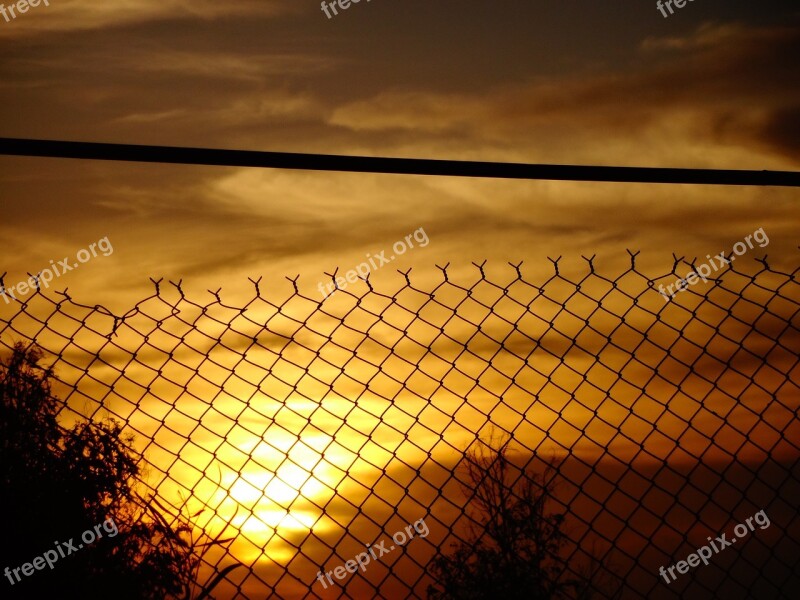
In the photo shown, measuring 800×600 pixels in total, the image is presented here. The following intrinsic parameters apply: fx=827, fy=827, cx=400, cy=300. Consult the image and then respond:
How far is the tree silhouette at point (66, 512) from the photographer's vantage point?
354cm

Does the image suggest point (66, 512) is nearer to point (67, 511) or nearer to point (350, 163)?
point (67, 511)

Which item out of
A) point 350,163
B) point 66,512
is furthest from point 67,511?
point 350,163

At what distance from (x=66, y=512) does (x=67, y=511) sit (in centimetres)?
3

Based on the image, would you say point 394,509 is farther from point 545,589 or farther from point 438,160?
point 545,589

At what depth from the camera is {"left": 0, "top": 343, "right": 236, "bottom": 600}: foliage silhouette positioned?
11.6ft

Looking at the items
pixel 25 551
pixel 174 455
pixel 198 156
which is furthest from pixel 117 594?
pixel 198 156

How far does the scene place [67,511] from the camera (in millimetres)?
6055

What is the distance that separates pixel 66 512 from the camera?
6.02 meters

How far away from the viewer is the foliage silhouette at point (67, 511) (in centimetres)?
353

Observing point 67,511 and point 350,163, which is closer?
point 350,163

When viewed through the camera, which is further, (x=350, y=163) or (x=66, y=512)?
(x=66, y=512)

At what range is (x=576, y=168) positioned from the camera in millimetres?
3129

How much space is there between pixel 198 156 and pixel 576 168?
139 cm

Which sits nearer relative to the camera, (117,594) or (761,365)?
(761,365)
